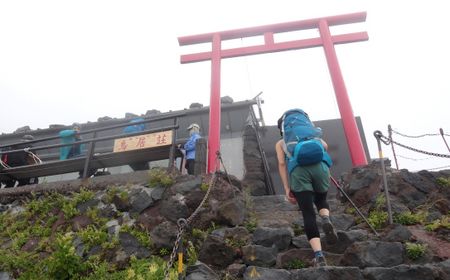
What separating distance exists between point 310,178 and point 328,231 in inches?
28.4

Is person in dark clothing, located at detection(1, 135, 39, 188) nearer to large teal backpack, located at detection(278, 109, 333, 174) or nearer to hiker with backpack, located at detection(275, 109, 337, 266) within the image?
large teal backpack, located at detection(278, 109, 333, 174)

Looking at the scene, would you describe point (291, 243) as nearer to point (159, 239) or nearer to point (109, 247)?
point (159, 239)

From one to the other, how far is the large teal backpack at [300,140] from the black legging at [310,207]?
0.38 meters

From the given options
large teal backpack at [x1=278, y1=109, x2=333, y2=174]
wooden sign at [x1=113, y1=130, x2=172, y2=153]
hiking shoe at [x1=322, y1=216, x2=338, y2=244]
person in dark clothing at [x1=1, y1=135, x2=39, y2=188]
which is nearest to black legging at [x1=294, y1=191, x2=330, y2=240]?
hiking shoe at [x1=322, y1=216, x2=338, y2=244]

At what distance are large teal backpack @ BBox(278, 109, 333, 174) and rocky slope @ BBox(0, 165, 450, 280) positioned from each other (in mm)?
1206

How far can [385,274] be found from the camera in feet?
13.2

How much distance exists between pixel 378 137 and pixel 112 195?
499 cm

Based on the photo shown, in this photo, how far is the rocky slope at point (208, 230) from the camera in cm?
453

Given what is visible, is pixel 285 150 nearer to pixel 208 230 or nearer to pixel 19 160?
pixel 208 230

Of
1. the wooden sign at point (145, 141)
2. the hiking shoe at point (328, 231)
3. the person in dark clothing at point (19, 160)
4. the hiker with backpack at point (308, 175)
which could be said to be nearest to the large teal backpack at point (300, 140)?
the hiker with backpack at point (308, 175)

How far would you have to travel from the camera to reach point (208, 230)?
19.4 feet

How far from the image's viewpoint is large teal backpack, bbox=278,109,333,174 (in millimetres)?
4535

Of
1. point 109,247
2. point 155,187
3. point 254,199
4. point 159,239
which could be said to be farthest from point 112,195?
point 254,199

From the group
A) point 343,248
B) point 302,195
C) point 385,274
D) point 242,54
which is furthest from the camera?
point 242,54
